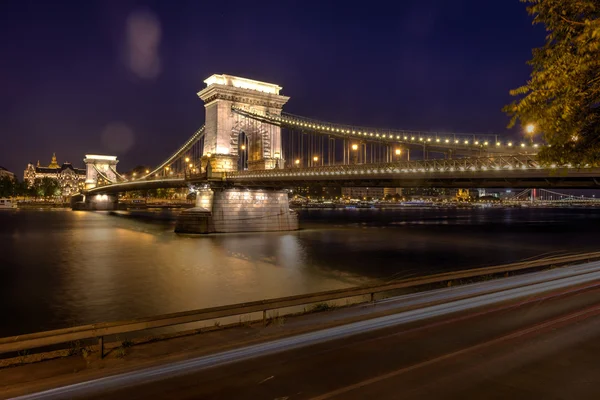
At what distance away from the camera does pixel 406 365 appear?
646cm

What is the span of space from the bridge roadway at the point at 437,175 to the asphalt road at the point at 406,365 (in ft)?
42.3

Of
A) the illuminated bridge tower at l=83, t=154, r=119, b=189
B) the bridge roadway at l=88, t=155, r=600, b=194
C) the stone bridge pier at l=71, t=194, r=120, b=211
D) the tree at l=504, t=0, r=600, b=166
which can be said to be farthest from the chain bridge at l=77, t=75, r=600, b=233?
the illuminated bridge tower at l=83, t=154, r=119, b=189

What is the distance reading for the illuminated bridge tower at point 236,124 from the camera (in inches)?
2172

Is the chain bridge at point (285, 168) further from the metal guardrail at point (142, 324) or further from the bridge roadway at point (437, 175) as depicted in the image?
the metal guardrail at point (142, 324)

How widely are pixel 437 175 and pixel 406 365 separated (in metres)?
25.8

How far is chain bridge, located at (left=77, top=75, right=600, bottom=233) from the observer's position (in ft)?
93.1

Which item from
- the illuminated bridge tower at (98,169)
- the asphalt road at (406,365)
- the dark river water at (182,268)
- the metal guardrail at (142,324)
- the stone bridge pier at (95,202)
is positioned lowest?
the dark river water at (182,268)

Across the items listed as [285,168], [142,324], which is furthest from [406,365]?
[285,168]

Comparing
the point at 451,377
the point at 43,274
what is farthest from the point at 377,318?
the point at 43,274

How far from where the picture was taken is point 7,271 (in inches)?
1016

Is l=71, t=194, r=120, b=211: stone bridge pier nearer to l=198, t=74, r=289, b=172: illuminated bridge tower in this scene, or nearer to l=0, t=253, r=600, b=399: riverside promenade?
l=198, t=74, r=289, b=172: illuminated bridge tower

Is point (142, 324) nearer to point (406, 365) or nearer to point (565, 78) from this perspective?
point (406, 365)

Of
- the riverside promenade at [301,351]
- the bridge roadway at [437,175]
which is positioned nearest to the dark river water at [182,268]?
the bridge roadway at [437,175]

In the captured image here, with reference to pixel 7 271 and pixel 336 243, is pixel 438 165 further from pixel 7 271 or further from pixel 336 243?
pixel 7 271
